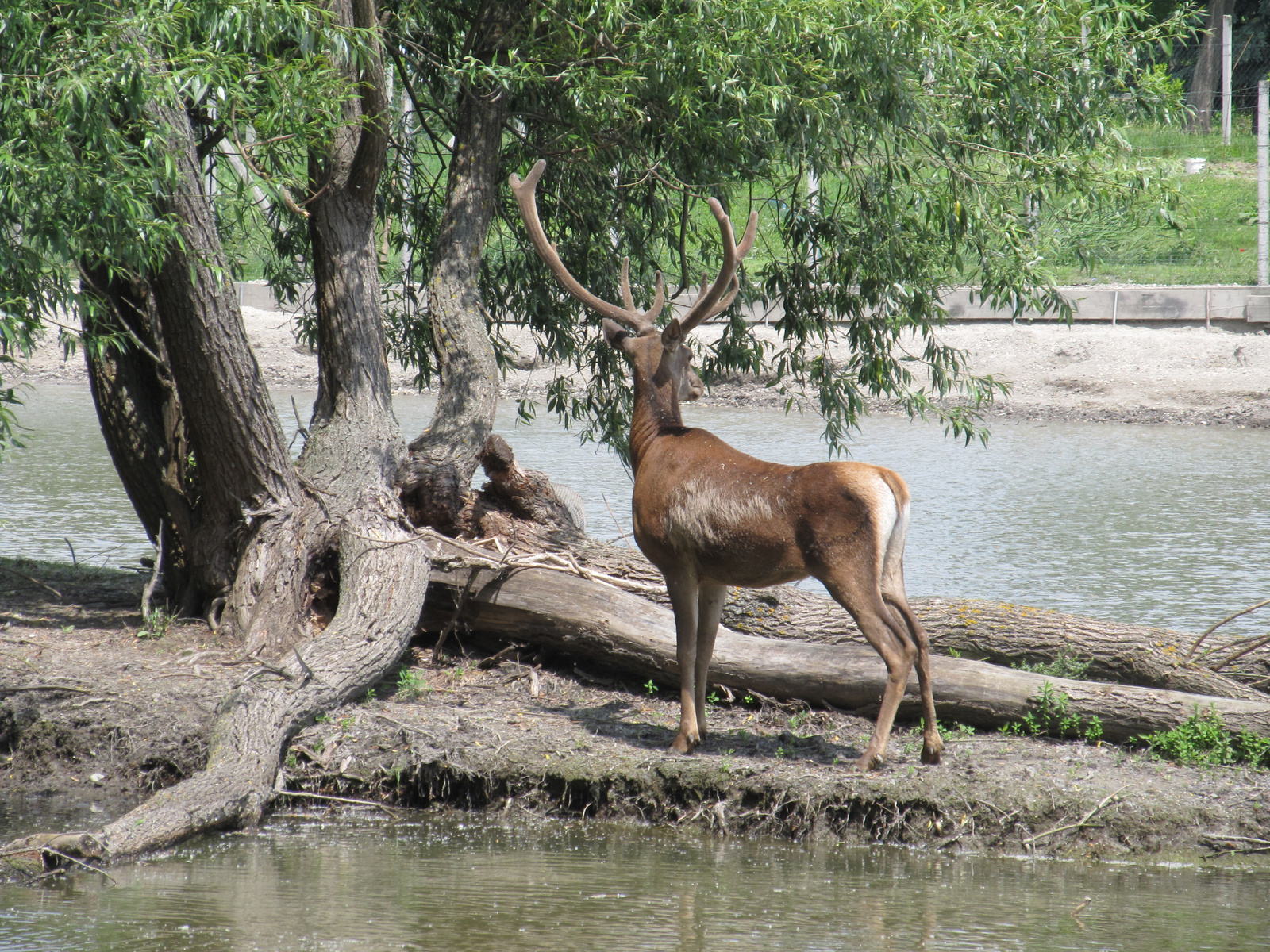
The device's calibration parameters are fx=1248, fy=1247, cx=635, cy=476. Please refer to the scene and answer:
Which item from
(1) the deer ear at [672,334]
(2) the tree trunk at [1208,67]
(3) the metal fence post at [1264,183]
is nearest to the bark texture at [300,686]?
(1) the deer ear at [672,334]

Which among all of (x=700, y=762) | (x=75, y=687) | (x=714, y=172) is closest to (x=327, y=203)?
(x=714, y=172)

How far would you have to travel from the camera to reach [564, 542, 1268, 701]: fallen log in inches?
266

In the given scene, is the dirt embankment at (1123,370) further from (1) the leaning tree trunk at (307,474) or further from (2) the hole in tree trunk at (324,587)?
(2) the hole in tree trunk at (324,587)

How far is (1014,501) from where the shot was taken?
51.3 feet

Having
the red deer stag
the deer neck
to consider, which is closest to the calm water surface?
the red deer stag

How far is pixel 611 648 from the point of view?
732cm

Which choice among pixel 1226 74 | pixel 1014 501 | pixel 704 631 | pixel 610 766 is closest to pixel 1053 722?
pixel 704 631

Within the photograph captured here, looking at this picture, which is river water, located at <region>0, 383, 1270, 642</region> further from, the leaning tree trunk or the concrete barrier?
the concrete barrier

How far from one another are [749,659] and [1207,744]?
2367 mm

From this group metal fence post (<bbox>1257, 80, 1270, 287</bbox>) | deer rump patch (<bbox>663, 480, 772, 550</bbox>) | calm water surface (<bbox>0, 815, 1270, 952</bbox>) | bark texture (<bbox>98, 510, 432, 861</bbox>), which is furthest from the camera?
metal fence post (<bbox>1257, 80, 1270, 287</bbox>)

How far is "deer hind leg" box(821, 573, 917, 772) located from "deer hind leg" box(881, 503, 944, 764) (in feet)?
A: 0.30

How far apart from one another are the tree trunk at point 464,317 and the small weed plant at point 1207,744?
14.8 feet

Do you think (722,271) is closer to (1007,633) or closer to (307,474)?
(1007,633)

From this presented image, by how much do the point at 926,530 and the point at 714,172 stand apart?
6272mm
